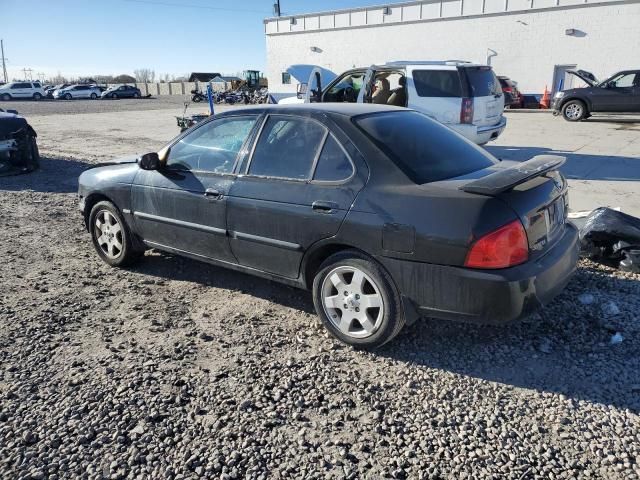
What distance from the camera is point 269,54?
3969cm

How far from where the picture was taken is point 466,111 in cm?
934

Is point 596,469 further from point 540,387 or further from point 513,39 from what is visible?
point 513,39

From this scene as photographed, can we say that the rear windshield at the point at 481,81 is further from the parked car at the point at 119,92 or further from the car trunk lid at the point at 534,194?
the parked car at the point at 119,92

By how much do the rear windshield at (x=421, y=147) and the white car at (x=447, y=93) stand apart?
5664mm

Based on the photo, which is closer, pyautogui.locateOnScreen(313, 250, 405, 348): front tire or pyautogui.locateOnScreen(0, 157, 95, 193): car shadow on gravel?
pyautogui.locateOnScreen(313, 250, 405, 348): front tire

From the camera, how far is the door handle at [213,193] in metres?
3.95

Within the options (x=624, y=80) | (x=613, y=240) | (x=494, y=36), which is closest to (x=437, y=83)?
(x=613, y=240)

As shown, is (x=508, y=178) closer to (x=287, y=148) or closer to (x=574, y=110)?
(x=287, y=148)

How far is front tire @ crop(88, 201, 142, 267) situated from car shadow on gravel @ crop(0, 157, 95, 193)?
401 cm

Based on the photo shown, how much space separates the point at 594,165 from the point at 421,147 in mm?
7870

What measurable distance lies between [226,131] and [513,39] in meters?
29.1

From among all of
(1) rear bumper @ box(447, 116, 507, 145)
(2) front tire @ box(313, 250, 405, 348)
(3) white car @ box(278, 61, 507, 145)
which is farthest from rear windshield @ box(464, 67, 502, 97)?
(2) front tire @ box(313, 250, 405, 348)

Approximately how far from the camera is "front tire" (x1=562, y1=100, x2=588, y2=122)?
18220 millimetres

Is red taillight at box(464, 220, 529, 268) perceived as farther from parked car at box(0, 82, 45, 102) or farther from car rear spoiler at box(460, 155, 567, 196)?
parked car at box(0, 82, 45, 102)
